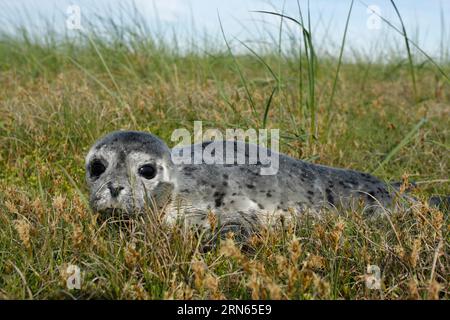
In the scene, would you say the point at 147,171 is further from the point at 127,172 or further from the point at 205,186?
the point at 205,186

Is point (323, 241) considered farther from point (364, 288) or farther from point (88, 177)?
point (88, 177)

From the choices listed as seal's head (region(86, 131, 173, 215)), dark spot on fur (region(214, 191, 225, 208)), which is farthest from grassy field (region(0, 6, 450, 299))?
dark spot on fur (region(214, 191, 225, 208))

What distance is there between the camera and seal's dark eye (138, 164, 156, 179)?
3426 millimetres

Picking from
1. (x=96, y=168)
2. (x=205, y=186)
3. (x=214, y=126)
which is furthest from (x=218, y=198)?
(x=214, y=126)

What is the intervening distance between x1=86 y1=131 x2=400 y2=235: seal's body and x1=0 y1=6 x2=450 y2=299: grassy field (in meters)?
0.18

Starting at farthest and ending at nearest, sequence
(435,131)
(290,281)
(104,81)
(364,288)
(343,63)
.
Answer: (343,63) → (104,81) → (435,131) → (364,288) → (290,281)

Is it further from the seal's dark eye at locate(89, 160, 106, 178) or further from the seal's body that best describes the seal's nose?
the seal's dark eye at locate(89, 160, 106, 178)

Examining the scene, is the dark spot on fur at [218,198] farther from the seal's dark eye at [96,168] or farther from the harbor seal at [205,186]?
the seal's dark eye at [96,168]

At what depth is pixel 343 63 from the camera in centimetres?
1109

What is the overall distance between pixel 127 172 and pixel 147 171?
13 cm

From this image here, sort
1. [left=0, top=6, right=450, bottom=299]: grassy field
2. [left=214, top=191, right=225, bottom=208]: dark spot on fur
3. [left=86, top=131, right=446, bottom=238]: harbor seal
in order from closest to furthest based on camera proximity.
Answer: [left=0, top=6, right=450, bottom=299]: grassy field, [left=86, top=131, right=446, bottom=238]: harbor seal, [left=214, top=191, right=225, bottom=208]: dark spot on fur
